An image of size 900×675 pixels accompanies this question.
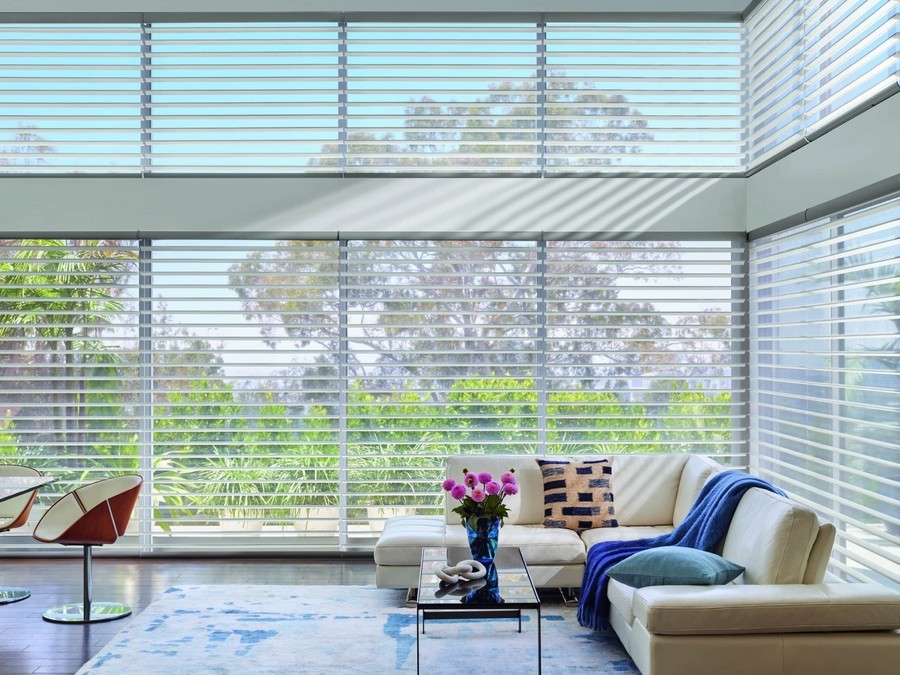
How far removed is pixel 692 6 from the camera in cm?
614

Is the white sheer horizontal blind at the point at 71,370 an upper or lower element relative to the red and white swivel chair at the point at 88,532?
upper

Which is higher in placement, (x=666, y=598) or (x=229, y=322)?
(x=229, y=322)

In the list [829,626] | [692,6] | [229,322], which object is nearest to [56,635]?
[229,322]

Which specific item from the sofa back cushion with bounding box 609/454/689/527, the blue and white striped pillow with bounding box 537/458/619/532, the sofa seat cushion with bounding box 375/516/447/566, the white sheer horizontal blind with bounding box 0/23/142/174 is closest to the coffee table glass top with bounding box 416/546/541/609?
the sofa seat cushion with bounding box 375/516/447/566

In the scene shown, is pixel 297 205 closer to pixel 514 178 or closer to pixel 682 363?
→ pixel 514 178

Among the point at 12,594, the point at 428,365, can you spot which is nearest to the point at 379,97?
the point at 428,365

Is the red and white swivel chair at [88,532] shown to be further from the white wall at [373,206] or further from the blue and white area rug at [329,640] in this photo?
the white wall at [373,206]

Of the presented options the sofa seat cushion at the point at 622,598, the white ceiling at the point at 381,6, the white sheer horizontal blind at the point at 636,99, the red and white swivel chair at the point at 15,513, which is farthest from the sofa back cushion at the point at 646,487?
the red and white swivel chair at the point at 15,513

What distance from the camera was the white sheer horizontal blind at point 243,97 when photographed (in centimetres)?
624

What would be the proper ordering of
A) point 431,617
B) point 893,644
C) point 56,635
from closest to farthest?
point 893,644, point 431,617, point 56,635

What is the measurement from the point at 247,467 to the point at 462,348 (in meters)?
1.84

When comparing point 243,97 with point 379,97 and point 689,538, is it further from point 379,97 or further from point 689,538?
point 689,538

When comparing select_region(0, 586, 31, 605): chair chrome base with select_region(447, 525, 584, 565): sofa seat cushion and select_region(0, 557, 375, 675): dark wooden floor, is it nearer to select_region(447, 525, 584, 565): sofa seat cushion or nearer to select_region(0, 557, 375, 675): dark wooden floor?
select_region(0, 557, 375, 675): dark wooden floor

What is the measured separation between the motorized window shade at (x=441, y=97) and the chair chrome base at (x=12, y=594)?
3654 mm
